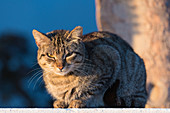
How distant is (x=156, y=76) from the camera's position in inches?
137

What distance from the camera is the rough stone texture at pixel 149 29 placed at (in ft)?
11.3

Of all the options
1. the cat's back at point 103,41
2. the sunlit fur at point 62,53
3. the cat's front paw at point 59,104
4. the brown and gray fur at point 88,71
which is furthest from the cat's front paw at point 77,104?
the cat's back at point 103,41

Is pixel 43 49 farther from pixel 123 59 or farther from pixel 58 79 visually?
pixel 123 59

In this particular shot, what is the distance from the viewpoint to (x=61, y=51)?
6.25ft

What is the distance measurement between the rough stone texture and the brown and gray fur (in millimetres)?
1191

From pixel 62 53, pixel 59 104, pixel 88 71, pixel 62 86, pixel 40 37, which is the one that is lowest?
pixel 59 104

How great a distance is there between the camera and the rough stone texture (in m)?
3.44

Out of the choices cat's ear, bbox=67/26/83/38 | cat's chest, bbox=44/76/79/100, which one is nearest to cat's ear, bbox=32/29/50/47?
cat's ear, bbox=67/26/83/38

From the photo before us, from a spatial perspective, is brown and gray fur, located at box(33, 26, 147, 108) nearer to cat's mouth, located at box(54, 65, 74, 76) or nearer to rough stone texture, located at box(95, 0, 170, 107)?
cat's mouth, located at box(54, 65, 74, 76)

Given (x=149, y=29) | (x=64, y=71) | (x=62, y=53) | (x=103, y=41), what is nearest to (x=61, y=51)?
(x=62, y=53)

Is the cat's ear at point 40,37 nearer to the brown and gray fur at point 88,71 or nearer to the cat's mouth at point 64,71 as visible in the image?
the brown and gray fur at point 88,71

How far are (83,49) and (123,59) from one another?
0.46 m

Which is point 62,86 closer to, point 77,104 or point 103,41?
point 77,104

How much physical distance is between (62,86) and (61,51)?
29 cm
